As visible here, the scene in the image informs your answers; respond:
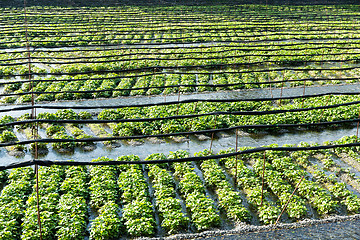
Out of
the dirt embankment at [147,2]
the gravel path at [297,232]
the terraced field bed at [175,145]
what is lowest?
the gravel path at [297,232]

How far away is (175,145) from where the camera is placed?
14195mm

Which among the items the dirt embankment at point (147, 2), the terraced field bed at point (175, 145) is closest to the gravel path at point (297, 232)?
the terraced field bed at point (175, 145)

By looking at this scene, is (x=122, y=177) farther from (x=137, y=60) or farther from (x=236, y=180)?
(x=137, y=60)

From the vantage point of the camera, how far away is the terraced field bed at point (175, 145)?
9750mm

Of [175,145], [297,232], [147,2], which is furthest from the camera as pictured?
[147,2]

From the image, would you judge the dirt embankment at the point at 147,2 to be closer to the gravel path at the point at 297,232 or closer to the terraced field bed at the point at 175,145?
the terraced field bed at the point at 175,145

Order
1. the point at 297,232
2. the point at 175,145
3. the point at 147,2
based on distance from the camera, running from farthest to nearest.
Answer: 1. the point at 147,2
2. the point at 175,145
3. the point at 297,232

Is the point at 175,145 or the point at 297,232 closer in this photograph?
the point at 297,232

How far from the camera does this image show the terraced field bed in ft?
32.0

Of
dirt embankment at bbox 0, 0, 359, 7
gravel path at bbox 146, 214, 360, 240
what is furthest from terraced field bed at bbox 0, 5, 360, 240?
dirt embankment at bbox 0, 0, 359, 7

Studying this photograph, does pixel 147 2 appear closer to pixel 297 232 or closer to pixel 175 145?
pixel 175 145

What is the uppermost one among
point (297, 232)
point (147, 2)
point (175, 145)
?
point (147, 2)

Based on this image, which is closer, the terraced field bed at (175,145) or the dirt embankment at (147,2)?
the terraced field bed at (175,145)

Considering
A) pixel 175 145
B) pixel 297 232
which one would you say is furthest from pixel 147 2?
pixel 297 232
